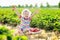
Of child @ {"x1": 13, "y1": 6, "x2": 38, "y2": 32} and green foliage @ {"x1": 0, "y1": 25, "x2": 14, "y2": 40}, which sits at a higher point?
green foliage @ {"x1": 0, "y1": 25, "x2": 14, "y2": 40}

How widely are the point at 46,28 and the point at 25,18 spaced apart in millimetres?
1013

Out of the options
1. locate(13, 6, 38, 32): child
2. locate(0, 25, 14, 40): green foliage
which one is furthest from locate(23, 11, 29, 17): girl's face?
locate(0, 25, 14, 40): green foliage

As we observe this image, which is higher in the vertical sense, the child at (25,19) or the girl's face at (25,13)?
the girl's face at (25,13)

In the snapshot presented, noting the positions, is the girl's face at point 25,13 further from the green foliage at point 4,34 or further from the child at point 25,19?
the green foliage at point 4,34

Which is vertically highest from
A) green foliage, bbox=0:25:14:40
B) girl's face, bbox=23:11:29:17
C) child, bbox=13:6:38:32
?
green foliage, bbox=0:25:14:40

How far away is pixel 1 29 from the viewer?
121 inches

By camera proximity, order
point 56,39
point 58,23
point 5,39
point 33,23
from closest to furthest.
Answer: point 5,39 < point 56,39 < point 58,23 < point 33,23

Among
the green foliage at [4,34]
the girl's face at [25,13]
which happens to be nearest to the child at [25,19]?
the girl's face at [25,13]

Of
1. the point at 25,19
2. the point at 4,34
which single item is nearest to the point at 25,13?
the point at 25,19

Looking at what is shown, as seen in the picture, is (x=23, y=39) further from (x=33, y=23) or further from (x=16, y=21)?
(x=16, y=21)

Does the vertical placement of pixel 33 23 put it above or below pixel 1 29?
below

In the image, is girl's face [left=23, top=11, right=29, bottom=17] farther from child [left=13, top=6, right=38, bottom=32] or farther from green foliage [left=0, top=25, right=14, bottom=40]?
green foliage [left=0, top=25, right=14, bottom=40]

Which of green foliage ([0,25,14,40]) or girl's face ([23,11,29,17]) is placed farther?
girl's face ([23,11,29,17])

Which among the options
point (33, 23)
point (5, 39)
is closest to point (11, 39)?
point (5, 39)
